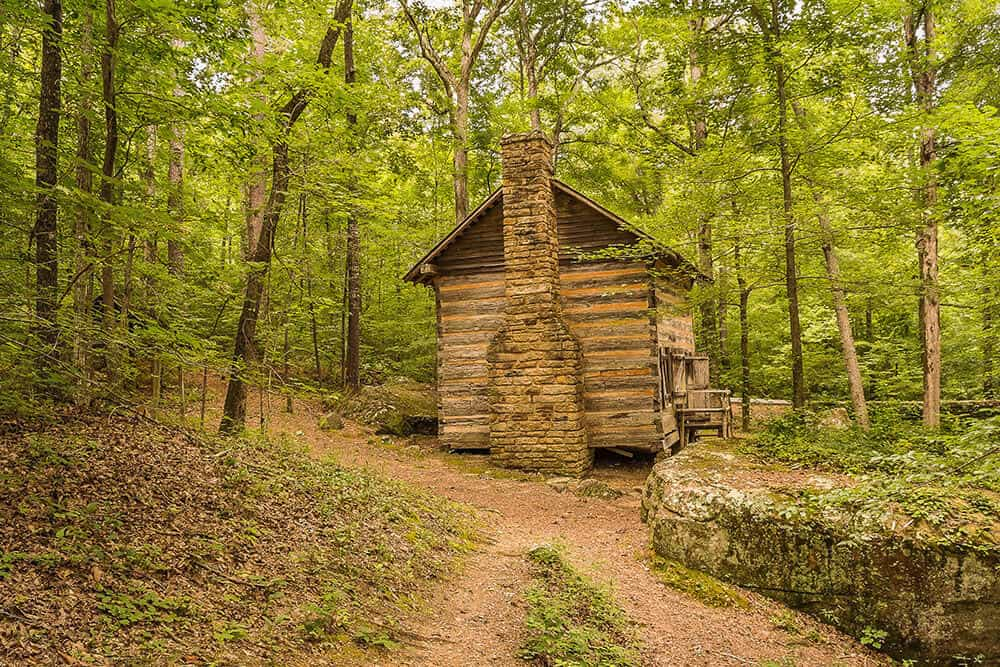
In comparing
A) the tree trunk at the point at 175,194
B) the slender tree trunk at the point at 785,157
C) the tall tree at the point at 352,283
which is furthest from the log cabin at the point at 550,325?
the tree trunk at the point at 175,194

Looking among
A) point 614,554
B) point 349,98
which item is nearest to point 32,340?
point 349,98

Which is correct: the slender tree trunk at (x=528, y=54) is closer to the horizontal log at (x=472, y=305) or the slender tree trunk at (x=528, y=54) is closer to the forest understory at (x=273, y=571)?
the horizontal log at (x=472, y=305)

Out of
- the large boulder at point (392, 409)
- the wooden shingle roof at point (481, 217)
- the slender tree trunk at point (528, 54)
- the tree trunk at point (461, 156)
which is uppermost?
the slender tree trunk at point (528, 54)

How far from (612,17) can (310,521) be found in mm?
22030

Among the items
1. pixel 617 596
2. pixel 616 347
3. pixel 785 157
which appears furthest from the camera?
pixel 616 347

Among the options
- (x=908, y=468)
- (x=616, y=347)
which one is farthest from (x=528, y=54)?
(x=908, y=468)

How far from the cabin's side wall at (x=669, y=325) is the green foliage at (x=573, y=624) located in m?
8.48

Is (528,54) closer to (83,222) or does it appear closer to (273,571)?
(83,222)

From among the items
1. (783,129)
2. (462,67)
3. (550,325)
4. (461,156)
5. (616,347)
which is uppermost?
(462,67)

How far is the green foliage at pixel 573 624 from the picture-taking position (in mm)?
5109

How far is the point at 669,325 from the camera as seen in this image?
16.9 metres

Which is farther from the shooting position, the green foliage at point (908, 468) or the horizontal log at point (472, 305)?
the horizontal log at point (472, 305)

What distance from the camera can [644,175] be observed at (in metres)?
23.9

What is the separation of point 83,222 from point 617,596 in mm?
7261
